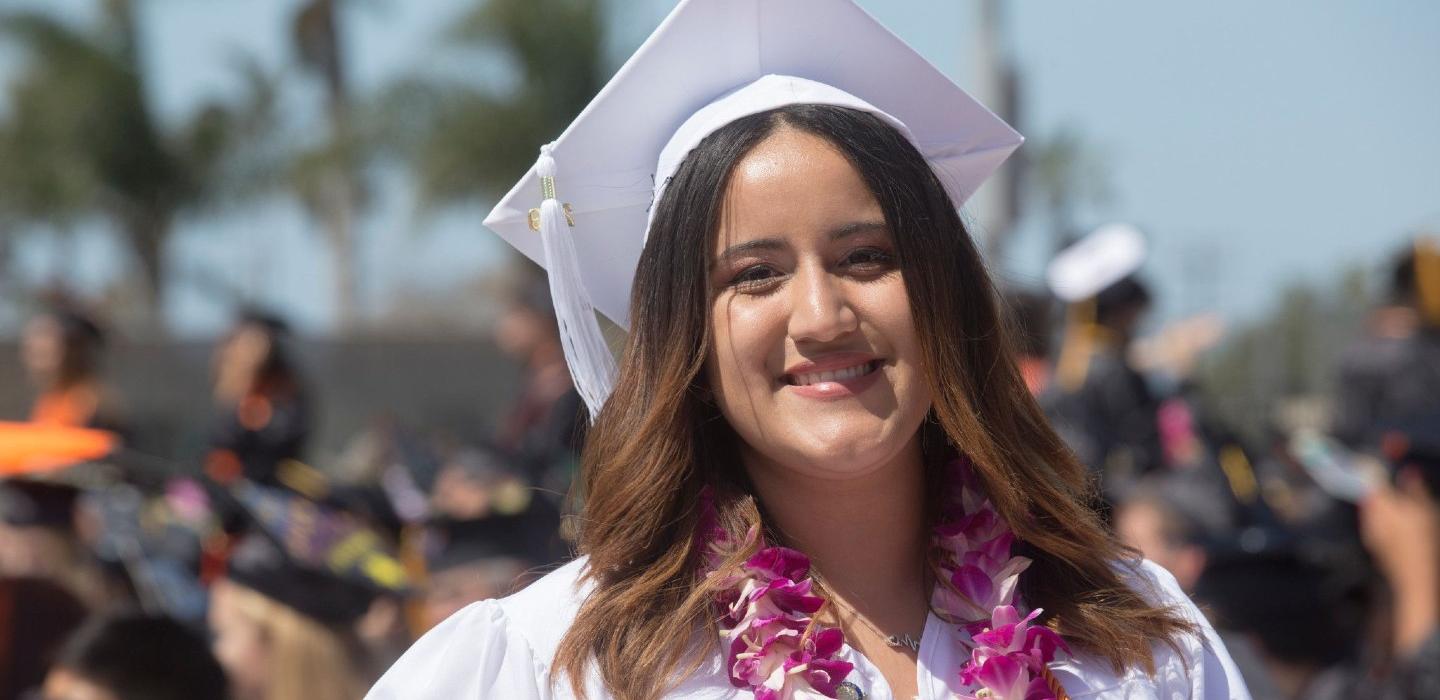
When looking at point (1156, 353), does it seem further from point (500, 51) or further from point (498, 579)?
point (500, 51)

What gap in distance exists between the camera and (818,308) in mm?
2072

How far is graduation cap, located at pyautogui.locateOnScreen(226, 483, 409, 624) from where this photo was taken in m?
4.22

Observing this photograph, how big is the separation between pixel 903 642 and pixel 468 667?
0.59 metres

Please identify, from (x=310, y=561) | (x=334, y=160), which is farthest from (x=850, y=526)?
(x=334, y=160)

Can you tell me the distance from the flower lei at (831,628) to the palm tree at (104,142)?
1053 inches

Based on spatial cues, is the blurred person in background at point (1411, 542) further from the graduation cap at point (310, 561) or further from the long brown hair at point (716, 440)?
the graduation cap at point (310, 561)

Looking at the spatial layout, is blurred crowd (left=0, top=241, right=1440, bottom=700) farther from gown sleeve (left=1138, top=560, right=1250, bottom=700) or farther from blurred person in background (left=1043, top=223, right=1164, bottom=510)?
gown sleeve (left=1138, top=560, right=1250, bottom=700)

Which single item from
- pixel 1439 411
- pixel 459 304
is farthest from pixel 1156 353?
pixel 459 304

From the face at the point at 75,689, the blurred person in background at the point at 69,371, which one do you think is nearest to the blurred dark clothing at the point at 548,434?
the blurred person in background at the point at 69,371

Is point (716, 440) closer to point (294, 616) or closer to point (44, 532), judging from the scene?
point (294, 616)

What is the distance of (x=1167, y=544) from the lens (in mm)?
4910

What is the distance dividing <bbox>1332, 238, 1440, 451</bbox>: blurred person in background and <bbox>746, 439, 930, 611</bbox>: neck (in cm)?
329

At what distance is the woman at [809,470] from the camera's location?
6.89 ft

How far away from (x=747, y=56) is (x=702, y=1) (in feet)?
0.34
